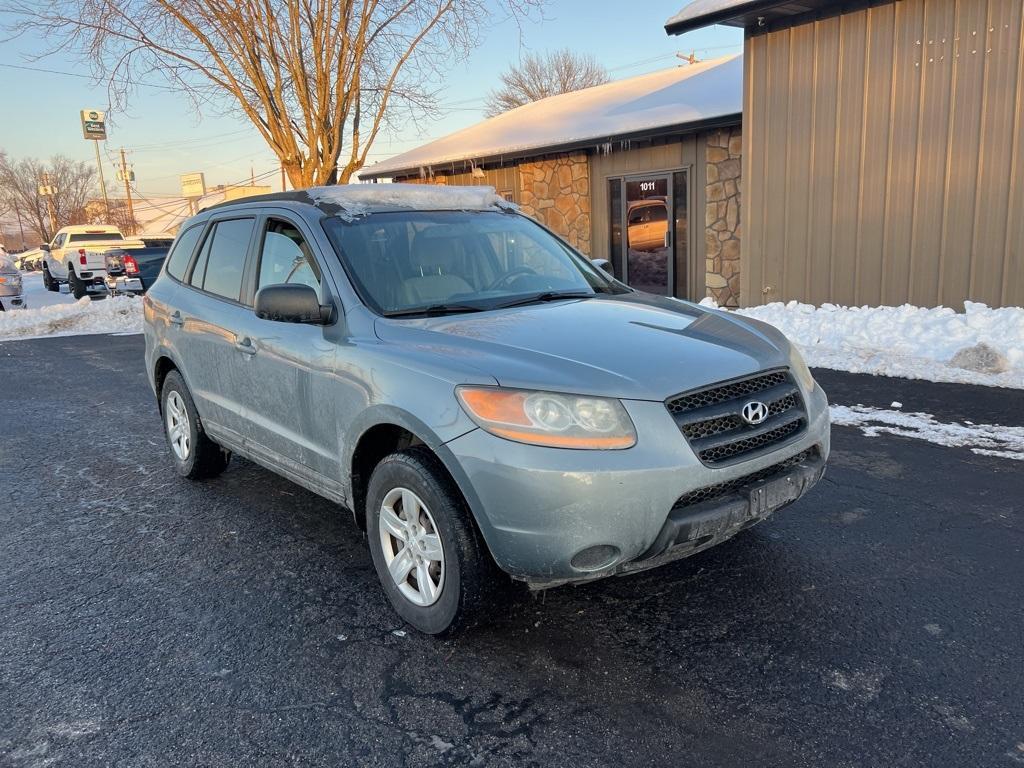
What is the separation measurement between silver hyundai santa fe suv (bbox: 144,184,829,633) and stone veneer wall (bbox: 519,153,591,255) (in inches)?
417

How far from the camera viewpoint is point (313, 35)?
608 inches

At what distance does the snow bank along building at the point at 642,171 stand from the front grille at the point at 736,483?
851 cm

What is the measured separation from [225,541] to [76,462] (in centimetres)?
232

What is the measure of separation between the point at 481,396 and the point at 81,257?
22.0m

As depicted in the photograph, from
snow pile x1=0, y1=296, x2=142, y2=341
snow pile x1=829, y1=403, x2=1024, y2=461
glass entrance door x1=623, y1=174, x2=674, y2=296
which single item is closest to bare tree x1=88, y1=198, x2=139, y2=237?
snow pile x1=0, y1=296, x2=142, y2=341

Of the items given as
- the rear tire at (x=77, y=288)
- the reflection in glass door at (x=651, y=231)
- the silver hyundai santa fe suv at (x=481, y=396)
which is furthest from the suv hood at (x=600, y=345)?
Answer: the rear tire at (x=77, y=288)

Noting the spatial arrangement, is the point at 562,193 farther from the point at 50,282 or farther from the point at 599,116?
the point at 50,282

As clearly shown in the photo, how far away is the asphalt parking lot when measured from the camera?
2.43m

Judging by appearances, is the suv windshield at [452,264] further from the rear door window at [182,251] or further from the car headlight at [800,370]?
the rear door window at [182,251]

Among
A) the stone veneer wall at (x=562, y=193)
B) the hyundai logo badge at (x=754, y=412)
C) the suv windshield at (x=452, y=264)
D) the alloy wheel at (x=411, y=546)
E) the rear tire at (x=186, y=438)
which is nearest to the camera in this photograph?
the hyundai logo badge at (x=754, y=412)

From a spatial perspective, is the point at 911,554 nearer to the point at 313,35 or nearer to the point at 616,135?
the point at 616,135

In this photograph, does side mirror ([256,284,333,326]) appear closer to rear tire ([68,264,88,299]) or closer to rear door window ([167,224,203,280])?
rear door window ([167,224,203,280])

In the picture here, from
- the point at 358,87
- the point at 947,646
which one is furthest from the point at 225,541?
the point at 358,87

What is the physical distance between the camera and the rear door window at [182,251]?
506 centimetres
